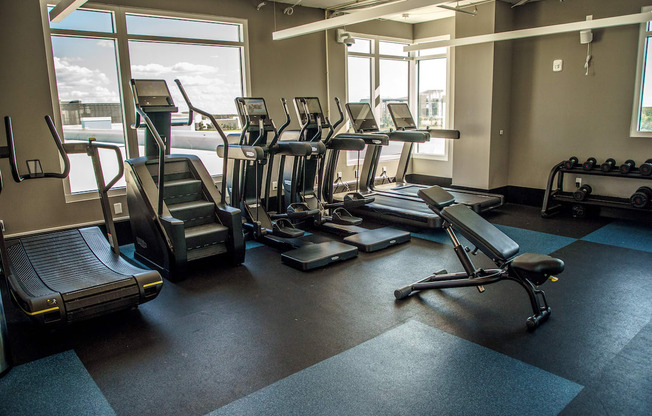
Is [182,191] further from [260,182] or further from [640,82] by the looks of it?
[640,82]

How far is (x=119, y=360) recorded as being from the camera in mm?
3164

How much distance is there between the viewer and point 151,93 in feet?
16.2

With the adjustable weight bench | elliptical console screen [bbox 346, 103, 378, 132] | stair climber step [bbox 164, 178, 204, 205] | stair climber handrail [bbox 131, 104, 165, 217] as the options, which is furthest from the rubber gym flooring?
elliptical console screen [bbox 346, 103, 378, 132]

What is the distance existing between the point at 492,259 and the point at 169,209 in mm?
3230

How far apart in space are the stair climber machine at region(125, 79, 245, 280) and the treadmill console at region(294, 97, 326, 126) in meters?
1.55

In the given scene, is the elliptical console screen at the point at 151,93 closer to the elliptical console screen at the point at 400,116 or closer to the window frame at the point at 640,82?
the elliptical console screen at the point at 400,116

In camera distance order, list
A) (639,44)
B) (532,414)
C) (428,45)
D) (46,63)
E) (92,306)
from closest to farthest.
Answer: (532,414) < (92,306) < (46,63) < (639,44) < (428,45)

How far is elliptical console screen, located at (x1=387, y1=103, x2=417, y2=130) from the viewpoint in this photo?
7570 millimetres

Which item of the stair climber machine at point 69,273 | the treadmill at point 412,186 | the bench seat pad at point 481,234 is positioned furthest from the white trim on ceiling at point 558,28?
the stair climber machine at point 69,273

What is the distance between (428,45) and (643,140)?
3.33 metres

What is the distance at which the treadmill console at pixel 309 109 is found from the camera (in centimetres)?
610

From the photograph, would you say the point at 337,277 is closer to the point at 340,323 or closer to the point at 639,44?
the point at 340,323

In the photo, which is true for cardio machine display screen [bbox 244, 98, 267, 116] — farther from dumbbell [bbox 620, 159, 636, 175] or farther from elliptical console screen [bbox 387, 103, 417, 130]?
dumbbell [bbox 620, 159, 636, 175]

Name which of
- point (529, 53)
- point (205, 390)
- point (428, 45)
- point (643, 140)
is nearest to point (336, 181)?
point (428, 45)
